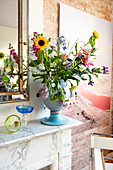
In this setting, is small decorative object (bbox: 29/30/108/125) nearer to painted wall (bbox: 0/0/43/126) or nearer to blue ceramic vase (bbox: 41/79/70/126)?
blue ceramic vase (bbox: 41/79/70/126)

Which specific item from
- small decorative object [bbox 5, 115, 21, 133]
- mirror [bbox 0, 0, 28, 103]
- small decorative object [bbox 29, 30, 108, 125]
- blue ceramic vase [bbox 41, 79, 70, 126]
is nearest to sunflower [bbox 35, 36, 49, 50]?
small decorative object [bbox 29, 30, 108, 125]

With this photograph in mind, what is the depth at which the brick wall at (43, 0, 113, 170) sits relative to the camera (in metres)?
1.77

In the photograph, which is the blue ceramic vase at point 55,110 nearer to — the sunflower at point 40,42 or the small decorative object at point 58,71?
the small decorative object at point 58,71

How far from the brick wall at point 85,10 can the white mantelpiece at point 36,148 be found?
2.34 ft

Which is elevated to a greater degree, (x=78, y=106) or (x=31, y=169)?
(x=78, y=106)

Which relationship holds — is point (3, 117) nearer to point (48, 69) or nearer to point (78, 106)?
point (48, 69)

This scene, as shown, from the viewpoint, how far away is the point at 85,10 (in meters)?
2.17

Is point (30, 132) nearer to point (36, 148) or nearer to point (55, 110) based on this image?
point (36, 148)

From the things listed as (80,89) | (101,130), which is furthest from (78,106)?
(101,130)

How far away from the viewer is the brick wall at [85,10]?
1.77 m

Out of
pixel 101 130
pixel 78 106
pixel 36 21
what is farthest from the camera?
pixel 101 130

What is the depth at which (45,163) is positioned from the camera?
1.25 m

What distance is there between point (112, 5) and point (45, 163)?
252 centimetres

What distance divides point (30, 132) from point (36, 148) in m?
0.14
